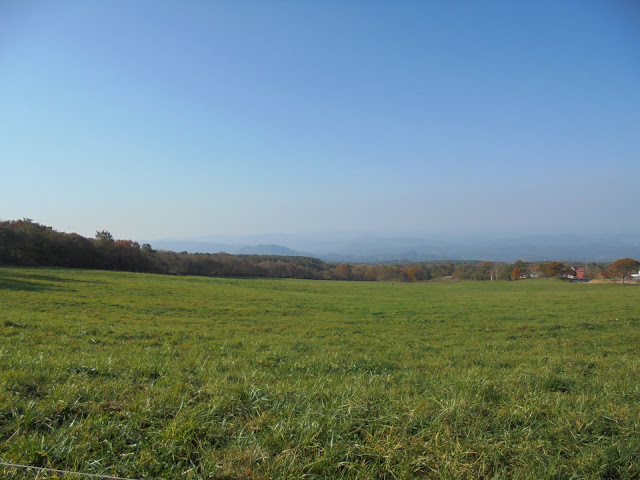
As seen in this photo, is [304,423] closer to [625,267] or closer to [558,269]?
[625,267]

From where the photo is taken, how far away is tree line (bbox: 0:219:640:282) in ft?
166

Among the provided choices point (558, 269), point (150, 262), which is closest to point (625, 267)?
point (558, 269)

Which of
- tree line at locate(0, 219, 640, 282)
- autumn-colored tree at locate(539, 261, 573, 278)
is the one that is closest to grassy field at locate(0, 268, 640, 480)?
tree line at locate(0, 219, 640, 282)

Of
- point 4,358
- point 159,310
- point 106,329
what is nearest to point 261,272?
point 159,310

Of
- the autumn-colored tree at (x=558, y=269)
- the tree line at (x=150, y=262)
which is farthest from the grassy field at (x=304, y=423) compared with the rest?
the autumn-colored tree at (x=558, y=269)

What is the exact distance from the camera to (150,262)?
6912cm

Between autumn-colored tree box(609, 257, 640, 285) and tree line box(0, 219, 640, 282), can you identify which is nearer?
tree line box(0, 219, 640, 282)

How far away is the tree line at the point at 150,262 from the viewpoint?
50.7 meters

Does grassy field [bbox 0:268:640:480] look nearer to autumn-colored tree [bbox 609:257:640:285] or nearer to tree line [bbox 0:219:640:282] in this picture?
tree line [bbox 0:219:640:282]

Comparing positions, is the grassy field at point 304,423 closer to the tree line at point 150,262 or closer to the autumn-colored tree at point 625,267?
the tree line at point 150,262

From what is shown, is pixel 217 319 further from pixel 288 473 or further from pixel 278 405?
pixel 288 473

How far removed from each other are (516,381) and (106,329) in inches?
460

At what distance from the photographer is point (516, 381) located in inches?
196

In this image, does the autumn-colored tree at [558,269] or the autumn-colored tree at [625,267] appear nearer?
the autumn-colored tree at [625,267]
